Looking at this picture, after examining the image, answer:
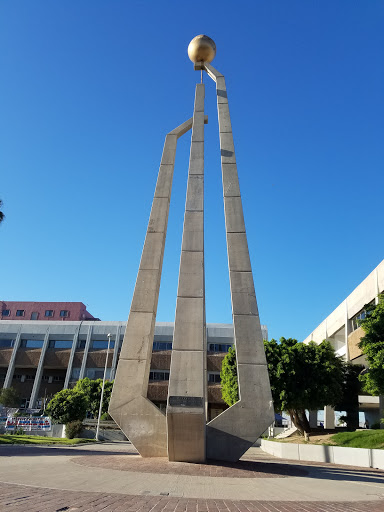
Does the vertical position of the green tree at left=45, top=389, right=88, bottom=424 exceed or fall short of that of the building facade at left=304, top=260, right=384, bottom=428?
it falls short

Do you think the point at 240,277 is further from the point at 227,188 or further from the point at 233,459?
the point at 233,459

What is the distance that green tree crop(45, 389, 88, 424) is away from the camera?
122 feet

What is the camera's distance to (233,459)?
1362 cm

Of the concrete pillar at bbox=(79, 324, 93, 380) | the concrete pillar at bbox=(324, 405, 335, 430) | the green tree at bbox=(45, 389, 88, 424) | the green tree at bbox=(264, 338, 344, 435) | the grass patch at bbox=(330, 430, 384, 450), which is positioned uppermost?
the concrete pillar at bbox=(79, 324, 93, 380)

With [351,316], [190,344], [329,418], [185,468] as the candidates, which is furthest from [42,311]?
[185,468]

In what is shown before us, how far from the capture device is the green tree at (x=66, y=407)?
37.2m

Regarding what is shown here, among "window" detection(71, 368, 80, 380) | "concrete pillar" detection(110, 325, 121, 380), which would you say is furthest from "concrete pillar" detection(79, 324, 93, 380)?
"concrete pillar" detection(110, 325, 121, 380)

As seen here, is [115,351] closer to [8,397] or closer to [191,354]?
[8,397]

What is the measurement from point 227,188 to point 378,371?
14512 millimetres

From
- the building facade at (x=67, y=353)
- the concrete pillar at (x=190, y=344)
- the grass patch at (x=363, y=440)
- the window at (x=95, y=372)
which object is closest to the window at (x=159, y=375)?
the building facade at (x=67, y=353)

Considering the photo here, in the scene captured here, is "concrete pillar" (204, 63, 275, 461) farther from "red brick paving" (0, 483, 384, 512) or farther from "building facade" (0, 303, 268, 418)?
"building facade" (0, 303, 268, 418)

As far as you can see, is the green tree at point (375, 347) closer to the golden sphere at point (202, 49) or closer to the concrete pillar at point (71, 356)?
the golden sphere at point (202, 49)

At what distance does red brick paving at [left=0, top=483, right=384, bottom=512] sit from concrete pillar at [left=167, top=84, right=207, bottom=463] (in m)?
5.37

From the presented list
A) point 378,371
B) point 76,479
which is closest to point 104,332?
point 378,371
